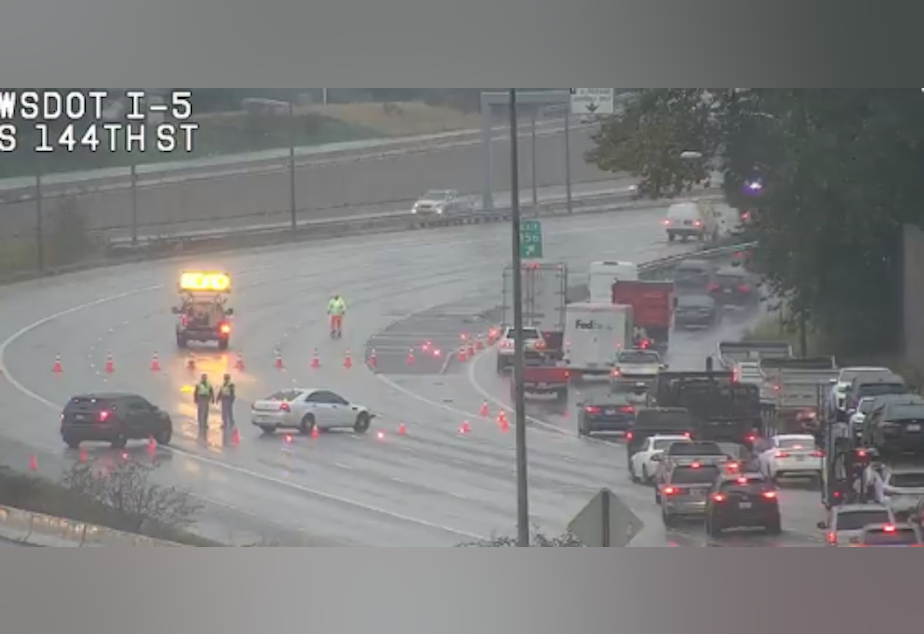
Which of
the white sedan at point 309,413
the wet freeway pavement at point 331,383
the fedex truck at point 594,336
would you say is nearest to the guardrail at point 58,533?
the wet freeway pavement at point 331,383

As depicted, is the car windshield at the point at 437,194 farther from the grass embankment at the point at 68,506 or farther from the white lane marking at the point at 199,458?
the grass embankment at the point at 68,506

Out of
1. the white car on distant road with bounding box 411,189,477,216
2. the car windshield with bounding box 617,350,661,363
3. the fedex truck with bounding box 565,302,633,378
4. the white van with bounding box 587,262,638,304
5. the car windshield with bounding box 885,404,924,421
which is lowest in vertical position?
the car windshield with bounding box 885,404,924,421

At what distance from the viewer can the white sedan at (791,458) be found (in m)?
19.0

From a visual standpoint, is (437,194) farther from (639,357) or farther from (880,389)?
(880,389)

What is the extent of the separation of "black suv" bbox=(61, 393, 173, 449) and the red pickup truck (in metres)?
3.21

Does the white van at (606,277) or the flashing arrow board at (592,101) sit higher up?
the flashing arrow board at (592,101)

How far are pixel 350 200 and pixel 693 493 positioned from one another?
4.91 meters

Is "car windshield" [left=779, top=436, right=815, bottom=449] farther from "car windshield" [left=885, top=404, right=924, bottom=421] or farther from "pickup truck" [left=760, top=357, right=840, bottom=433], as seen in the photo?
"car windshield" [left=885, top=404, right=924, bottom=421]

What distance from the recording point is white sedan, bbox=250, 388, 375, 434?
65.7 feet

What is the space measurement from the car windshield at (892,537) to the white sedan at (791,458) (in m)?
1.90

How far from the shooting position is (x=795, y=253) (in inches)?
841

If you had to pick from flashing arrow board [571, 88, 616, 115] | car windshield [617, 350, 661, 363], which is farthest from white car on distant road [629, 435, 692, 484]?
flashing arrow board [571, 88, 616, 115]
